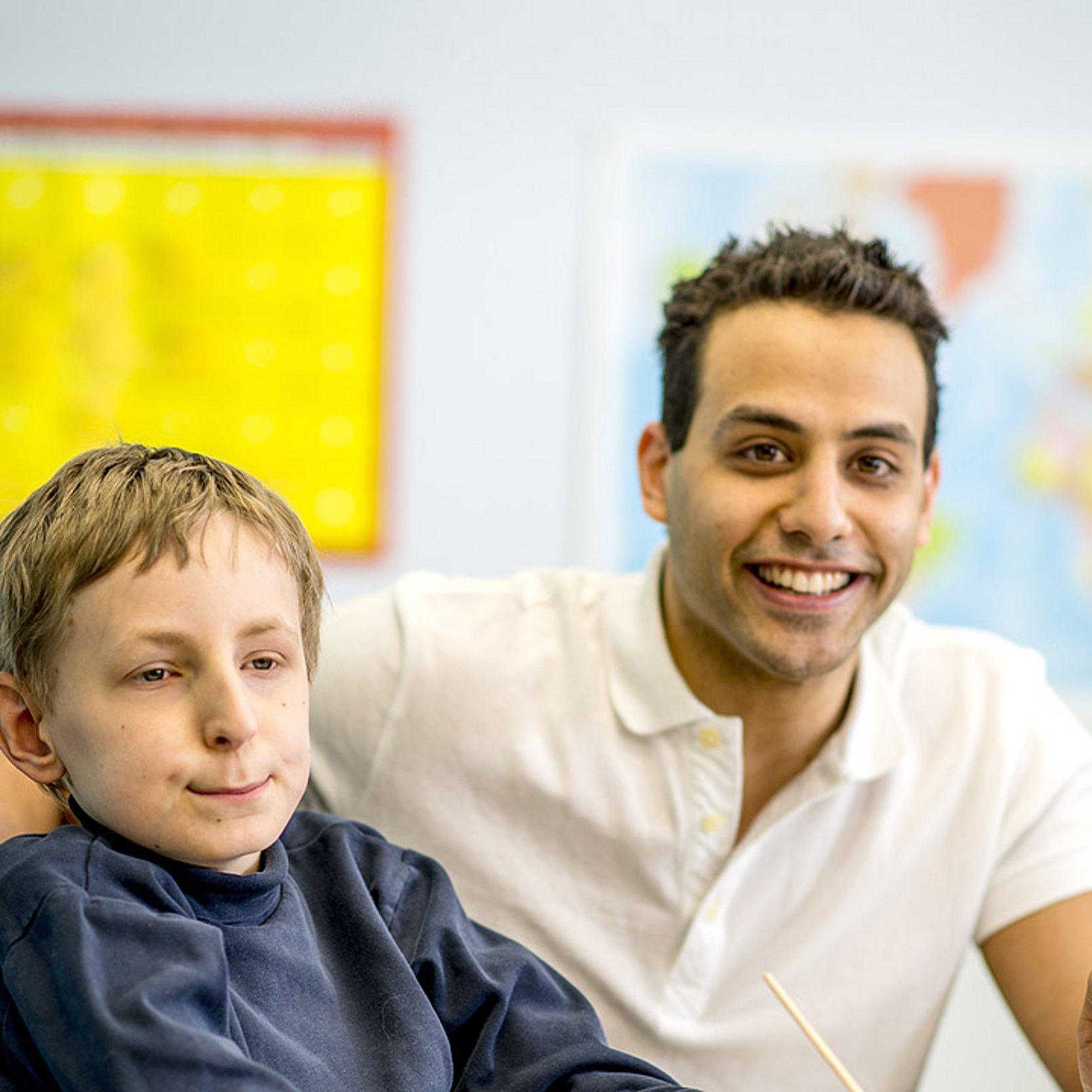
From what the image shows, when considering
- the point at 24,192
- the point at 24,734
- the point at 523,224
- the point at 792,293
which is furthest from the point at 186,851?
the point at 24,192

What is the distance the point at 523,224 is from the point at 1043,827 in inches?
62.6

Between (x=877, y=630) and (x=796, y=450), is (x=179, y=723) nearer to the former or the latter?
(x=796, y=450)

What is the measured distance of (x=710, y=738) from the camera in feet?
4.75

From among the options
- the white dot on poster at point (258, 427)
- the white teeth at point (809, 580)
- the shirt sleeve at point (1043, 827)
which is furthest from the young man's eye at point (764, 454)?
the white dot on poster at point (258, 427)

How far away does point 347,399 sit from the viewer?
2.67m

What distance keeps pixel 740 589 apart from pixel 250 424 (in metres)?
1.49

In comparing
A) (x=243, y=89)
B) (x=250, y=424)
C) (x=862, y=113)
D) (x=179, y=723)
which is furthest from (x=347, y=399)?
(x=179, y=723)

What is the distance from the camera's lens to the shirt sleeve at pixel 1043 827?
1407 millimetres

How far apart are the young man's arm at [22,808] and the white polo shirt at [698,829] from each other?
406 mm

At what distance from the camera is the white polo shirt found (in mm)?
1400

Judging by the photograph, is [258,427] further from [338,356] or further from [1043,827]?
[1043,827]

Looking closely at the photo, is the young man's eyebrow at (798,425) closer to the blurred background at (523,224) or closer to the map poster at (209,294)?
the blurred background at (523,224)

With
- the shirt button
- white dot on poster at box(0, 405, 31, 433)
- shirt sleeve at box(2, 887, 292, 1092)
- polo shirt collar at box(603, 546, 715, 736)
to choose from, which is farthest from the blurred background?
shirt sleeve at box(2, 887, 292, 1092)

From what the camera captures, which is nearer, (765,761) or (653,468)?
(765,761)
